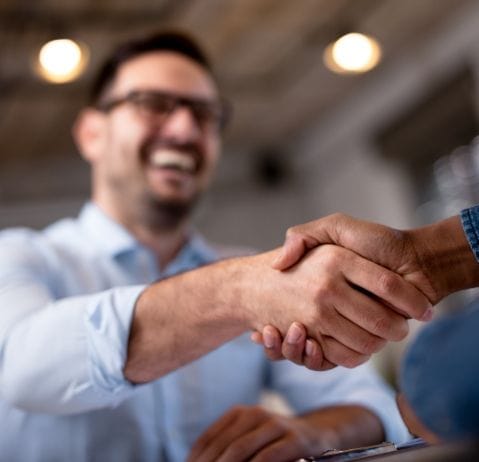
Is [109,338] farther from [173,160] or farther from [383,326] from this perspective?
[173,160]

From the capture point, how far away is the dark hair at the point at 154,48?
185 cm

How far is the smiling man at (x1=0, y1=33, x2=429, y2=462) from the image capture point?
100cm

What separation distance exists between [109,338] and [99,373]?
5 cm

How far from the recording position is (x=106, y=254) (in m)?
1.60

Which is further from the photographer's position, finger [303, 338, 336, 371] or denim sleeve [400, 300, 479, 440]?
finger [303, 338, 336, 371]

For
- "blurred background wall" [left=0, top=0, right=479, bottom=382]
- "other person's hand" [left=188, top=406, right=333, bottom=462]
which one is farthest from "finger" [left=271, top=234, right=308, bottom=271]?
"blurred background wall" [left=0, top=0, right=479, bottom=382]

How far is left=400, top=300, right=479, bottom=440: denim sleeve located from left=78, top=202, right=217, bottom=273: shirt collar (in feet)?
3.68

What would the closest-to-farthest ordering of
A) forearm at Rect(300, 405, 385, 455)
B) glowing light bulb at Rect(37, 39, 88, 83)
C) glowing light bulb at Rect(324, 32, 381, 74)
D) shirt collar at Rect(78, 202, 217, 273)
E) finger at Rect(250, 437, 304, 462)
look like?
1. finger at Rect(250, 437, 304, 462)
2. forearm at Rect(300, 405, 385, 455)
3. shirt collar at Rect(78, 202, 217, 273)
4. glowing light bulb at Rect(37, 39, 88, 83)
5. glowing light bulb at Rect(324, 32, 381, 74)

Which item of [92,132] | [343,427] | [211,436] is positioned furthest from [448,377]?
[92,132]

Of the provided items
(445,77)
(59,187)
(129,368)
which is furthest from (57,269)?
(59,187)

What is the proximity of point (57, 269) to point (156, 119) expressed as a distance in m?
0.50

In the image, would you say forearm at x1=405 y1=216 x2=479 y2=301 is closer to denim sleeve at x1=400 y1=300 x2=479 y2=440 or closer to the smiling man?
the smiling man

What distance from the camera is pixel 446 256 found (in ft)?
3.07

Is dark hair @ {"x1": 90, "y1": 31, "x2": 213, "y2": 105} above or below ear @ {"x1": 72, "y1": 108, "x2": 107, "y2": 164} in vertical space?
above
